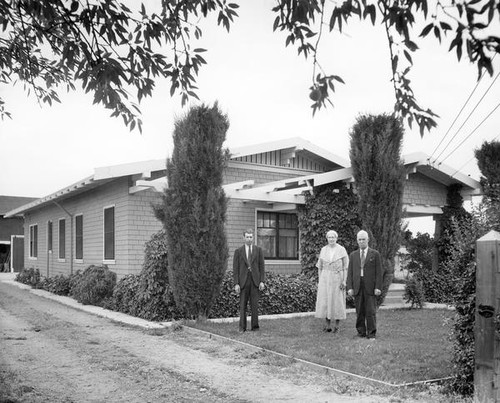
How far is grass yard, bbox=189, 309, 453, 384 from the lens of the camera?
7840 millimetres

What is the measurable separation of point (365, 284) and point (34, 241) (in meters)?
23.1

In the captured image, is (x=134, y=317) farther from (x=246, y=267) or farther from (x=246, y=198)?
(x=246, y=198)

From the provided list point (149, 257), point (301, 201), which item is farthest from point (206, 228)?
point (301, 201)

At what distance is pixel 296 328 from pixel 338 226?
17.3 feet

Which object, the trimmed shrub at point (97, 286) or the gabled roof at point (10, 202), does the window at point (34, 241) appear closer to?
the trimmed shrub at point (97, 286)

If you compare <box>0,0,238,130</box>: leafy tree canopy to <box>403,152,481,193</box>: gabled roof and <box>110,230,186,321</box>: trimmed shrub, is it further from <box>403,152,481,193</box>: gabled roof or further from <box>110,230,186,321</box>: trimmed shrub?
<box>403,152,481,193</box>: gabled roof

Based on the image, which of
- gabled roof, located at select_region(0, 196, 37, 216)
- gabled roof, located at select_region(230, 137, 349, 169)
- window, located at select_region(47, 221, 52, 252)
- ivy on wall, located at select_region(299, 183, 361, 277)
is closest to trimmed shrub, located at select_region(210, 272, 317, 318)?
ivy on wall, located at select_region(299, 183, 361, 277)

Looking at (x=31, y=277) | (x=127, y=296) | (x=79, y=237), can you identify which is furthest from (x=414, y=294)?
(x=31, y=277)

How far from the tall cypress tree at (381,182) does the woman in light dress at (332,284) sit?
3.72 meters

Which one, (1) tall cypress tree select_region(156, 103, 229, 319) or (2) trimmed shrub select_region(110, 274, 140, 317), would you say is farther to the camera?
(2) trimmed shrub select_region(110, 274, 140, 317)

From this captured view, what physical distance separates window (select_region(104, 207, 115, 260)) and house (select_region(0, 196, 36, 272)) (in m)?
27.8

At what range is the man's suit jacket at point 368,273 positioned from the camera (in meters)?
10.7

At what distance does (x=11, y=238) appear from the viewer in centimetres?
4500

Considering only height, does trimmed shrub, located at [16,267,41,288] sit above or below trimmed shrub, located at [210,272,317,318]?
below
